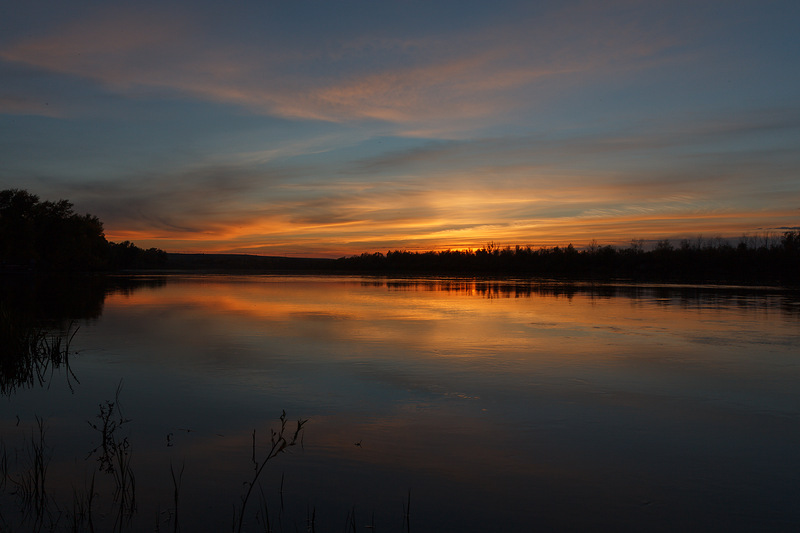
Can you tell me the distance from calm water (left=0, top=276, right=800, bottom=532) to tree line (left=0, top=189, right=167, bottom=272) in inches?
1722

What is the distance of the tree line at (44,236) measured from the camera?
156ft

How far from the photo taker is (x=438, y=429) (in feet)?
18.9

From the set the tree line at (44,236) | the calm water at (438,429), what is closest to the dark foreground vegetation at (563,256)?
the tree line at (44,236)

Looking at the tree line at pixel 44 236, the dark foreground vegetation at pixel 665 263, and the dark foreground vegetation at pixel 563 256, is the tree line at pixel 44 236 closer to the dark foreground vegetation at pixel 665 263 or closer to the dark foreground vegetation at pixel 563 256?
the dark foreground vegetation at pixel 563 256

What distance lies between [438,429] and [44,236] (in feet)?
190

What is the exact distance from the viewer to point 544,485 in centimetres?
446

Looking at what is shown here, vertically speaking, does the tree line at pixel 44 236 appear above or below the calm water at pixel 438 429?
above

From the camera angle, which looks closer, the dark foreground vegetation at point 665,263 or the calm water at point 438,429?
the calm water at point 438,429

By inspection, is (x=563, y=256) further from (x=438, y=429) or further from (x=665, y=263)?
(x=438, y=429)

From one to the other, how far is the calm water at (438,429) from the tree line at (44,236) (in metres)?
43.7

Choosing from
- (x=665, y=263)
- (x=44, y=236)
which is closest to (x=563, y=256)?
(x=665, y=263)

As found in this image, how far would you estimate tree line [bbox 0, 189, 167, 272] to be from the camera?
156 ft

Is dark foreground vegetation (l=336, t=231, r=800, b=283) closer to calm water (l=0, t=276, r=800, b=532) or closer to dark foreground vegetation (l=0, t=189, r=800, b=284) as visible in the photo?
dark foreground vegetation (l=0, t=189, r=800, b=284)

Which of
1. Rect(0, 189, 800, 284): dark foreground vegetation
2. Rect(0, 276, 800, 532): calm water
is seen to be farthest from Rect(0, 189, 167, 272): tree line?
Rect(0, 276, 800, 532): calm water
